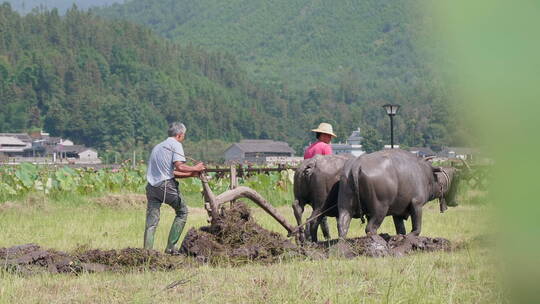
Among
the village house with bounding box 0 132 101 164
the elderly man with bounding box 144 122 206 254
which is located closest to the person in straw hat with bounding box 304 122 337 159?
the elderly man with bounding box 144 122 206 254

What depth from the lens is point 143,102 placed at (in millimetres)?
122062

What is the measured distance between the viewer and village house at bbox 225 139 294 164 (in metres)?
105

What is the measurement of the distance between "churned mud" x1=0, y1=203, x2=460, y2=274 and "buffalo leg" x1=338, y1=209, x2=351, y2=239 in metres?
0.14

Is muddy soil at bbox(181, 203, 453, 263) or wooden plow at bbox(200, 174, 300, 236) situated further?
wooden plow at bbox(200, 174, 300, 236)

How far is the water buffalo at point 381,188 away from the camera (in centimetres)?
657

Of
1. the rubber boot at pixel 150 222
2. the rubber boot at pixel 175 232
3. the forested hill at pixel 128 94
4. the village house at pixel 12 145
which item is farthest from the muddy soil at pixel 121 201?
the village house at pixel 12 145

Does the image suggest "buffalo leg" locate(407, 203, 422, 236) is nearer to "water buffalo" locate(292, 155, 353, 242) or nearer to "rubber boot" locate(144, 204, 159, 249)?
"water buffalo" locate(292, 155, 353, 242)

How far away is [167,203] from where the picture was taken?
6.39 meters

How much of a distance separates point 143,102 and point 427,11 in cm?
12358

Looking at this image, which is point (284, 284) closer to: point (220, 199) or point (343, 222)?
point (220, 199)

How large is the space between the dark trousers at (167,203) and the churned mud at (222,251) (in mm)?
373

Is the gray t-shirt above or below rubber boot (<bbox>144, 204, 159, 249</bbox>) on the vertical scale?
above

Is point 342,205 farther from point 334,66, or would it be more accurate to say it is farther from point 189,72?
point 334,66

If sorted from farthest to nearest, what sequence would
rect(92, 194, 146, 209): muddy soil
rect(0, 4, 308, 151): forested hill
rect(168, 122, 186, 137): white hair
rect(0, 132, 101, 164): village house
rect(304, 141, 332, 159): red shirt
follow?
rect(0, 4, 308, 151): forested hill → rect(0, 132, 101, 164): village house → rect(92, 194, 146, 209): muddy soil → rect(304, 141, 332, 159): red shirt → rect(168, 122, 186, 137): white hair
